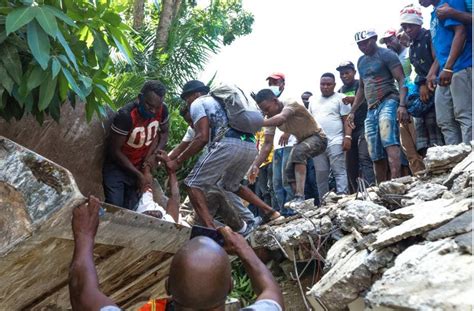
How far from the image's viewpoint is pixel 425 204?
3576mm

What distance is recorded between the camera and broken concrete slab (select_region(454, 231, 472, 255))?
2.31 meters

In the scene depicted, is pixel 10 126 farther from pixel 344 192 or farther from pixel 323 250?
pixel 344 192

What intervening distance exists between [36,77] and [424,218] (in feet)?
6.66

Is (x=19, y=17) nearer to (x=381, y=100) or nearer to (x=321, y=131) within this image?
(x=381, y=100)

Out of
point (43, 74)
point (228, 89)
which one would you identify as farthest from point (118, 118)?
point (43, 74)

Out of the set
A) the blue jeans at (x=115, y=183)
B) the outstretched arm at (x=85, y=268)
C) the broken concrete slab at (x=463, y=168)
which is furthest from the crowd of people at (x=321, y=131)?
the broken concrete slab at (x=463, y=168)

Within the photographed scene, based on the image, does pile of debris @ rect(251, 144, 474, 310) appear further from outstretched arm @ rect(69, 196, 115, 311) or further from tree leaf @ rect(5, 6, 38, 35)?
tree leaf @ rect(5, 6, 38, 35)

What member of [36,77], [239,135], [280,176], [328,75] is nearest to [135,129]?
[239,135]

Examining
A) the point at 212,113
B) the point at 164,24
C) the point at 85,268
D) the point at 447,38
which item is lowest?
the point at 85,268

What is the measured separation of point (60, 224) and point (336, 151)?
450 centimetres

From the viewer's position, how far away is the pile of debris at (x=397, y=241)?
2158 mm

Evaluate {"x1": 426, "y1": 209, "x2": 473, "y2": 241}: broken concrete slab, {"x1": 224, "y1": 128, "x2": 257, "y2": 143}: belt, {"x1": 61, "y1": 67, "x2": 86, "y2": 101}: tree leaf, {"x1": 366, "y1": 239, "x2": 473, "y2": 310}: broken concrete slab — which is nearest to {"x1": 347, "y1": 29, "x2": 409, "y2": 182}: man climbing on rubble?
{"x1": 224, "y1": 128, "x2": 257, "y2": 143}: belt

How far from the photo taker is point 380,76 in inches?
226

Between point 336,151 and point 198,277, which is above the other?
point 198,277
